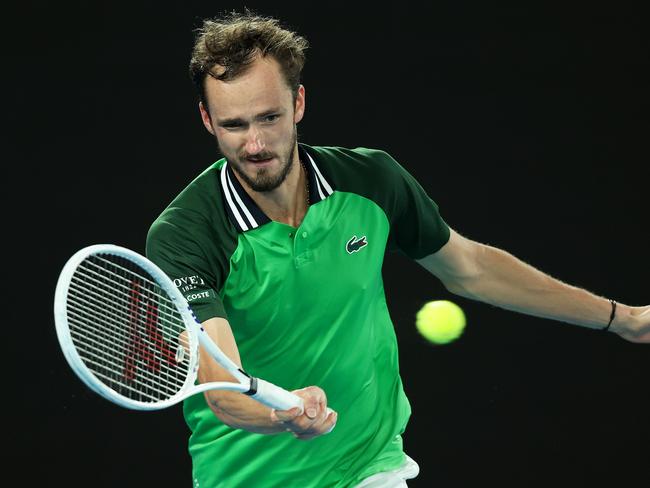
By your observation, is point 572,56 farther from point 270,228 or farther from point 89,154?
point 270,228

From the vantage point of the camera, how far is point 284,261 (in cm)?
284

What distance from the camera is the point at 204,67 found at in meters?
2.76

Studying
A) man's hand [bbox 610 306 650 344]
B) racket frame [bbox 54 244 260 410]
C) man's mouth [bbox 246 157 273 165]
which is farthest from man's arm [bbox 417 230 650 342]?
racket frame [bbox 54 244 260 410]

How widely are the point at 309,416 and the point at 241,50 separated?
0.85 meters

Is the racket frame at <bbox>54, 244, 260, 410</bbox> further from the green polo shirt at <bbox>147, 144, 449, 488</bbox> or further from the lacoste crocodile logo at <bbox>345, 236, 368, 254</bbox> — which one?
the lacoste crocodile logo at <bbox>345, 236, 368, 254</bbox>

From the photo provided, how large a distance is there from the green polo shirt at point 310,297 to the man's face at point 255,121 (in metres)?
0.12

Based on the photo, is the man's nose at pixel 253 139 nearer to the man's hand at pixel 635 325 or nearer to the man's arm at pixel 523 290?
the man's arm at pixel 523 290

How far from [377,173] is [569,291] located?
2.13 feet

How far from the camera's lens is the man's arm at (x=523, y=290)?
3258mm

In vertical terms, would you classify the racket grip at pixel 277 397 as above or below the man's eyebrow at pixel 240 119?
below

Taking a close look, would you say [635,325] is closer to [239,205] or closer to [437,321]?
[239,205]

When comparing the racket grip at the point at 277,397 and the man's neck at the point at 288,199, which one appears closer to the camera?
the racket grip at the point at 277,397

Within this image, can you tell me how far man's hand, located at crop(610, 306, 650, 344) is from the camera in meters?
3.24

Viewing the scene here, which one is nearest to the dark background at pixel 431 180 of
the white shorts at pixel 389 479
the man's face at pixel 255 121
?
the white shorts at pixel 389 479
